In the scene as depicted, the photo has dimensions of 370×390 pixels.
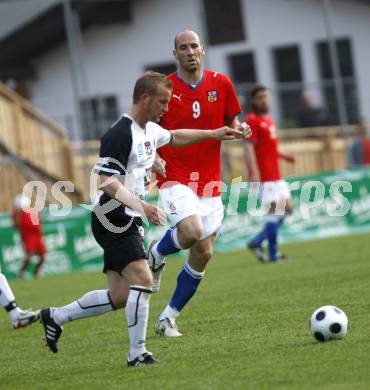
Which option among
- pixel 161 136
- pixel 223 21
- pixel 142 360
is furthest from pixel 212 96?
pixel 223 21

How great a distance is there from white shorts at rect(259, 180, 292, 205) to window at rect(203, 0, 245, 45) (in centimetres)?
1301

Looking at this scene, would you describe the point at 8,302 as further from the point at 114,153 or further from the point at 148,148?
the point at 114,153

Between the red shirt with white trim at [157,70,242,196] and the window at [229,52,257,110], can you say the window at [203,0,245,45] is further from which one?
the red shirt with white trim at [157,70,242,196]

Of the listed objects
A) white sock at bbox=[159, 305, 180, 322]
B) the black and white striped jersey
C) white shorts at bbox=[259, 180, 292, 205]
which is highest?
the black and white striped jersey

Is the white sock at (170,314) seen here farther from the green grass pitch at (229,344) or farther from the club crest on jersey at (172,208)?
the club crest on jersey at (172,208)

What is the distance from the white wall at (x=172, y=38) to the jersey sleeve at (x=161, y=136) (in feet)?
76.0

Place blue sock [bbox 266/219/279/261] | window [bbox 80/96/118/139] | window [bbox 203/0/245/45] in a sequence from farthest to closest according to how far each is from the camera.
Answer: window [bbox 203/0/245/45] < window [bbox 80/96/118/139] < blue sock [bbox 266/219/279/261]

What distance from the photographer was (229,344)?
8594 millimetres

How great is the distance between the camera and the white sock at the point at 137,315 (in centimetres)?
774

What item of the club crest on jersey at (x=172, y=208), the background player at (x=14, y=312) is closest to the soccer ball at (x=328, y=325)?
the club crest on jersey at (x=172, y=208)

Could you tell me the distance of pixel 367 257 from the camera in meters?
15.6

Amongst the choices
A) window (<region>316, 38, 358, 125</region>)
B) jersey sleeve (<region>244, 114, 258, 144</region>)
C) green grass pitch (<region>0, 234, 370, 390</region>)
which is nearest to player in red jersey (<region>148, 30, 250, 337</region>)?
green grass pitch (<region>0, 234, 370, 390</region>)

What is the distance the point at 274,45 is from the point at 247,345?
25284 mm

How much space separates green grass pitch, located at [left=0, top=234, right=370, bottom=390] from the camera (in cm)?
712
